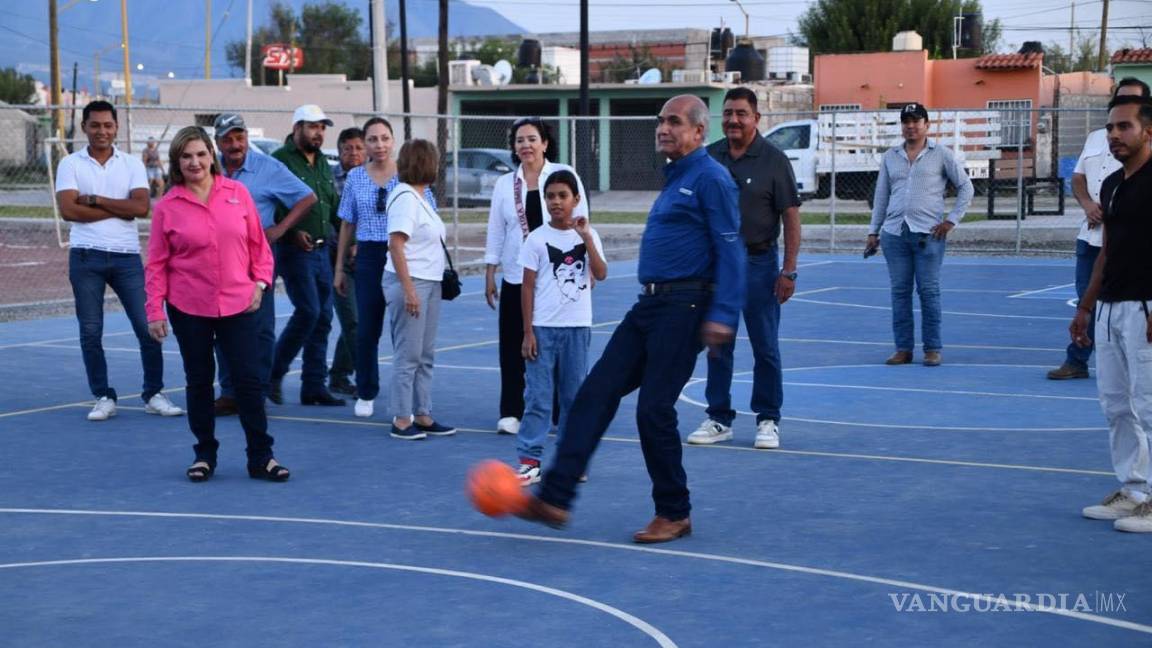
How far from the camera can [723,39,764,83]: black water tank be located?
49906 mm

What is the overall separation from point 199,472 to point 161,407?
2267mm

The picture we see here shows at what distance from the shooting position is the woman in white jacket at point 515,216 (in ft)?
29.9

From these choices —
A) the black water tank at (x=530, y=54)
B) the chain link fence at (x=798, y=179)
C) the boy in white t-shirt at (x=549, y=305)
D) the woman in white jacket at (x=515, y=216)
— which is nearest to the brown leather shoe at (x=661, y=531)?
the boy in white t-shirt at (x=549, y=305)

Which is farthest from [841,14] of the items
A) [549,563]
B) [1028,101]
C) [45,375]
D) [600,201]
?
[549,563]

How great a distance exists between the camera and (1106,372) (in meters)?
7.32

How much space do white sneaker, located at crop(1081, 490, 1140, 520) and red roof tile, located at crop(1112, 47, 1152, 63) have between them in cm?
3551

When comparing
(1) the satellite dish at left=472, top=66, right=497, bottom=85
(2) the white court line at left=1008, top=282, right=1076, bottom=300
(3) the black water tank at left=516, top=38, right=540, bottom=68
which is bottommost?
(2) the white court line at left=1008, top=282, right=1076, bottom=300

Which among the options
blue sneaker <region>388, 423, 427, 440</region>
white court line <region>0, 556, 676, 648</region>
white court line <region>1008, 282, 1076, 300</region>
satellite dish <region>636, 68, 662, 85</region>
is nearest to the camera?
white court line <region>0, 556, 676, 648</region>

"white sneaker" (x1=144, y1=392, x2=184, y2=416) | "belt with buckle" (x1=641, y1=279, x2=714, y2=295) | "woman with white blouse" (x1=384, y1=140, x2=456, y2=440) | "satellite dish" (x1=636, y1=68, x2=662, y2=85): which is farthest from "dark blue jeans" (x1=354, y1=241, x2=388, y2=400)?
"satellite dish" (x1=636, y1=68, x2=662, y2=85)

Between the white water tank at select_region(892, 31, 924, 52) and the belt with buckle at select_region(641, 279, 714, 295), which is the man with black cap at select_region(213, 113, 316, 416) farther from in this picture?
the white water tank at select_region(892, 31, 924, 52)

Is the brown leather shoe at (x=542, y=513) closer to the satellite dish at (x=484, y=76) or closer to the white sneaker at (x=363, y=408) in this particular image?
the white sneaker at (x=363, y=408)

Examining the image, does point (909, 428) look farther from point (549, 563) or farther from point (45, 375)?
point (45, 375)

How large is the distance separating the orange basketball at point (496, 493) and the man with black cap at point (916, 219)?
6.67 meters

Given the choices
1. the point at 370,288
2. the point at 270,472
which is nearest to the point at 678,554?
the point at 270,472
